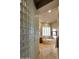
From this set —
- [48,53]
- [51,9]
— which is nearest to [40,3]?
[51,9]

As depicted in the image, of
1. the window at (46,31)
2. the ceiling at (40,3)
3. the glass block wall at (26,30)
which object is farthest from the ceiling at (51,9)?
the window at (46,31)

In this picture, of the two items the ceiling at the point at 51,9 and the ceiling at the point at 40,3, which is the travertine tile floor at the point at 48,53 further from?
the ceiling at the point at 40,3

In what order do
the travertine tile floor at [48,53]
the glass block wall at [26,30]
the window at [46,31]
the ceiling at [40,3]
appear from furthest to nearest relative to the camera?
the window at [46,31]
the travertine tile floor at [48,53]
the ceiling at [40,3]
the glass block wall at [26,30]

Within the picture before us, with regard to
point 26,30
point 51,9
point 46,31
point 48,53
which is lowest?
point 48,53

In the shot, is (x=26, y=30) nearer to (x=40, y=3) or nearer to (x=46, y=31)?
Result: (x=40, y=3)

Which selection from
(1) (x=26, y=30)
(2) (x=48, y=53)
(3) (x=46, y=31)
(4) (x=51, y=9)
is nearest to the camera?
(1) (x=26, y=30)

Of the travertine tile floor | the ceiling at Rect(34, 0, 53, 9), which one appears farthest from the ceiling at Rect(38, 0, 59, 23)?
the travertine tile floor

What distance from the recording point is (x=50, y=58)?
5535 mm
